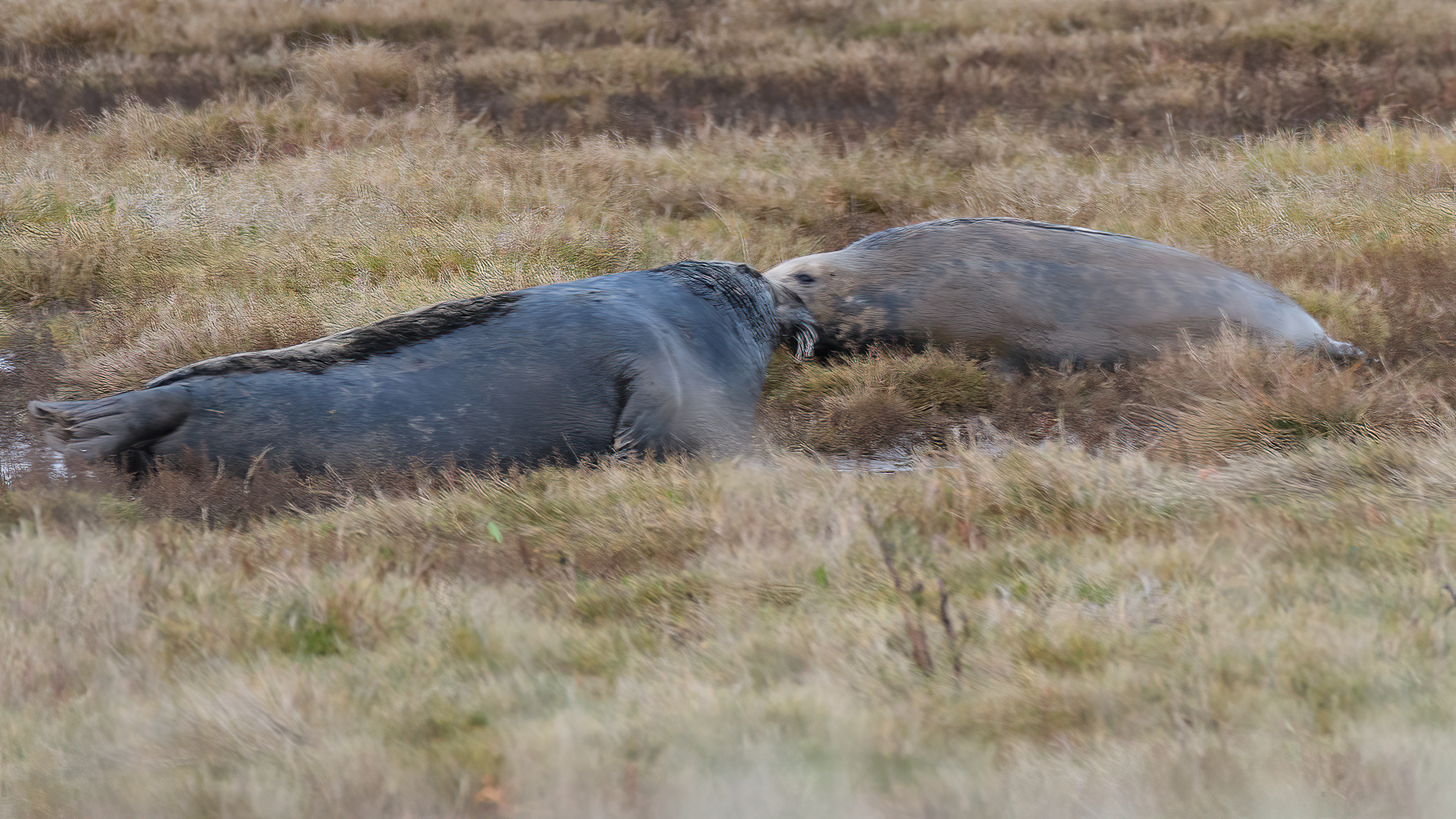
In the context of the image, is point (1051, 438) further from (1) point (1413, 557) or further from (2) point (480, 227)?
(2) point (480, 227)

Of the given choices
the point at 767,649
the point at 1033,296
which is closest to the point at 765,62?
the point at 1033,296

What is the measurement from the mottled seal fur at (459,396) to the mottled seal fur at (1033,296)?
1221 mm

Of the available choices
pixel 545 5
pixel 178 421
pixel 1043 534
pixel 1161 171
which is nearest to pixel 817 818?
pixel 1043 534

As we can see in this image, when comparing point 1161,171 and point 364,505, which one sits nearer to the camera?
point 364,505

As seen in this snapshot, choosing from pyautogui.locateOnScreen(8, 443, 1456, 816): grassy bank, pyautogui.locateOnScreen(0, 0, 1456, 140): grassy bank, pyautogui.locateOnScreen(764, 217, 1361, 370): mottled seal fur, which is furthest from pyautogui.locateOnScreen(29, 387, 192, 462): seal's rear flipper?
pyautogui.locateOnScreen(0, 0, 1456, 140): grassy bank

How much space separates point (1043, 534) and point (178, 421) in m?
3.01

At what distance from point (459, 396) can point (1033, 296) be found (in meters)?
3.04

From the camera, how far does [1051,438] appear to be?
4.86 metres

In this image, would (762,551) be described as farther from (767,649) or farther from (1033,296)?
(1033,296)

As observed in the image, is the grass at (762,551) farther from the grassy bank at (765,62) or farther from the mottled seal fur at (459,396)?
the grassy bank at (765,62)

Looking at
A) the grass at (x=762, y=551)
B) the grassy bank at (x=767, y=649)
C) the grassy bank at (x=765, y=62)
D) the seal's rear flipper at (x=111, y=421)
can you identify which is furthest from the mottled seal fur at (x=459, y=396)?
the grassy bank at (x=765, y=62)

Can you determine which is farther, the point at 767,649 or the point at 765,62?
the point at 765,62

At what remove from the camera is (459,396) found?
4242mm

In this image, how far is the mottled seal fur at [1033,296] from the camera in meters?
5.56
